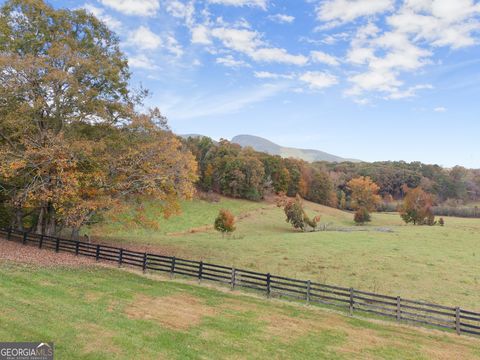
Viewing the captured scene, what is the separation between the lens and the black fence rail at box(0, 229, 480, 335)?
1936 cm

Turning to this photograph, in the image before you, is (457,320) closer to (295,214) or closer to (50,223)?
(50,223)

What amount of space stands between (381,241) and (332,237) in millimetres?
6339

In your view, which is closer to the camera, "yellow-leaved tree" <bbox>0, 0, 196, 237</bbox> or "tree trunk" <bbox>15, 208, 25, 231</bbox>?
"yellow-leaved tree" <bbox>0, 0, 196, 237</bbox>

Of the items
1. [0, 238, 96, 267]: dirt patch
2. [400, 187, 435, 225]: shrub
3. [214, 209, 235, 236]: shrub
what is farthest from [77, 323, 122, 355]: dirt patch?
[400, 187, 435, 225]: shrub

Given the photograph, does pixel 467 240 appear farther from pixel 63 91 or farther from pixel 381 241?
pixel 63 91

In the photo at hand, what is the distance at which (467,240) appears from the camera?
4875cm

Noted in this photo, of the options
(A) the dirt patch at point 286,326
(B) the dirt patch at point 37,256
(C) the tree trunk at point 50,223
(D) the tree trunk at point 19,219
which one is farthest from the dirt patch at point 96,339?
(D) the tree trunk at point 19,219

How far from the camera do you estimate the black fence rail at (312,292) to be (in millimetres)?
19359

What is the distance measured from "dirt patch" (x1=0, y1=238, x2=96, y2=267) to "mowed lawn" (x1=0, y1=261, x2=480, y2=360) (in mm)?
2086

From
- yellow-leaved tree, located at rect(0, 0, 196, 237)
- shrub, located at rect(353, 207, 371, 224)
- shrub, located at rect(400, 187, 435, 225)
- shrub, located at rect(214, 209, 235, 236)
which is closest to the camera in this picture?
yellow-leaved tree, located at rect(0, 0, 196, 237)

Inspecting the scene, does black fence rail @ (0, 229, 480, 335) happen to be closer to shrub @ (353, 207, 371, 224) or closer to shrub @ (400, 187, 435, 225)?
shrub @ (353, 207, 371, 224)

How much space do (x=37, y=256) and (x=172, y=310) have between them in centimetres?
1390

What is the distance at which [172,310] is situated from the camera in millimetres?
17281

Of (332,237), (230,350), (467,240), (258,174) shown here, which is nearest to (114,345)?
(230,350)
